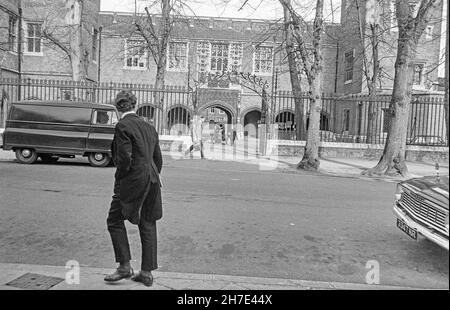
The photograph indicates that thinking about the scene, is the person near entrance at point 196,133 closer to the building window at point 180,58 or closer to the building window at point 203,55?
the building window at point 180,58

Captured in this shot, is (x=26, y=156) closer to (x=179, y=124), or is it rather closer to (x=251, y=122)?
(x=179, y=124)

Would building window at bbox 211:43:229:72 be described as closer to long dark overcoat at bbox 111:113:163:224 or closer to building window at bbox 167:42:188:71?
building window at bbox 167:42:188:71

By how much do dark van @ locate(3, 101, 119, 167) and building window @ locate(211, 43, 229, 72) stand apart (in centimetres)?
2737

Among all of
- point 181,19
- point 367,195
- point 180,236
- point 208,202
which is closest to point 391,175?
point 367,195

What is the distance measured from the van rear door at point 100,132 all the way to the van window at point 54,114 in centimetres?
26

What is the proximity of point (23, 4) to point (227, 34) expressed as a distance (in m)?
16.7

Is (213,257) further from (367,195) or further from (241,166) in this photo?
(241,166)

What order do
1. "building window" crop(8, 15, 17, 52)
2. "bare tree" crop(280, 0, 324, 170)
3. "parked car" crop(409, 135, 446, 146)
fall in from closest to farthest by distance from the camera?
"bare tree" crop(280, 0, 324, 170), "parked car" crop(409, 135, 446, 146), "building window" crop(8, 15, 17, 52)

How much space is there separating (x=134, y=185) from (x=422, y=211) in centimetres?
336

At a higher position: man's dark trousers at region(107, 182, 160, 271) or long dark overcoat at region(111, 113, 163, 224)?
long dark overcoat at region(111, 113, 163, 224)

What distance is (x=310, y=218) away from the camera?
774 cm

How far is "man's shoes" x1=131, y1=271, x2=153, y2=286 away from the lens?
4331mm

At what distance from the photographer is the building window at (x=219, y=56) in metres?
40.8

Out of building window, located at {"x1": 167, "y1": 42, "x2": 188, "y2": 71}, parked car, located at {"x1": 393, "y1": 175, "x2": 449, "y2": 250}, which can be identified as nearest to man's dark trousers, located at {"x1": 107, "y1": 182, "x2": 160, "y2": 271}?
parked car, located at {"x1": 393, "y1": 175, "x2": 449, "y2": 250}
